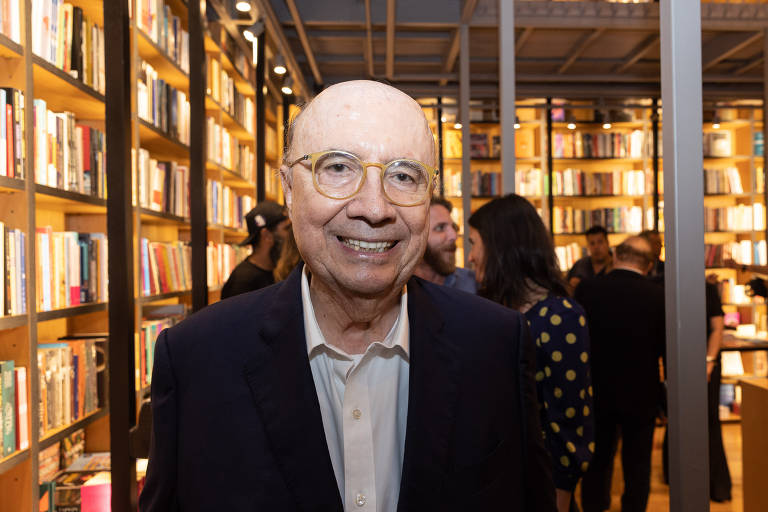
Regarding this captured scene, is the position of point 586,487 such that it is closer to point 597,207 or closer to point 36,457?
point 36,457

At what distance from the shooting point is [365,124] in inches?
36.6

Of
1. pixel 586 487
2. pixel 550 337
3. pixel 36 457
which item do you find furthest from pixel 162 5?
pixel 586 487

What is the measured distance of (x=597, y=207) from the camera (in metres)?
7.61

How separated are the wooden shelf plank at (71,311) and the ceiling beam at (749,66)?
712 centimetres

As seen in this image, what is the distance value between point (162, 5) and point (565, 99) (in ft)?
18.4

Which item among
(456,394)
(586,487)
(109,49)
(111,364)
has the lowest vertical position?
(586,487)

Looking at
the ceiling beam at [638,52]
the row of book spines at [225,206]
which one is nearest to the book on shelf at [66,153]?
the row of book spines at [225,206]

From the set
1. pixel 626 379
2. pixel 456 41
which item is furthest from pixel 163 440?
pixel 456 41

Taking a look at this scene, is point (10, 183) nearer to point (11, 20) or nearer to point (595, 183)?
point (11, 20)

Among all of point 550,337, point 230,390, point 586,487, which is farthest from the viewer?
point 586,487

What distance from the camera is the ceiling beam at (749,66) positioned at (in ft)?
21.6

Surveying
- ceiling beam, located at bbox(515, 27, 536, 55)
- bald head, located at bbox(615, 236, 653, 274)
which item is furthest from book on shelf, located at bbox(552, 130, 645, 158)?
bald head, located at bbox(615, 236, 653, 274)

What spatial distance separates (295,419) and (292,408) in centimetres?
2

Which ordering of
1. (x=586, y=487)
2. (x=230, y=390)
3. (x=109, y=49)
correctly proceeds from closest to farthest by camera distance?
(x=230, y=390), (x=109, y=49), (x=586, y=487)
